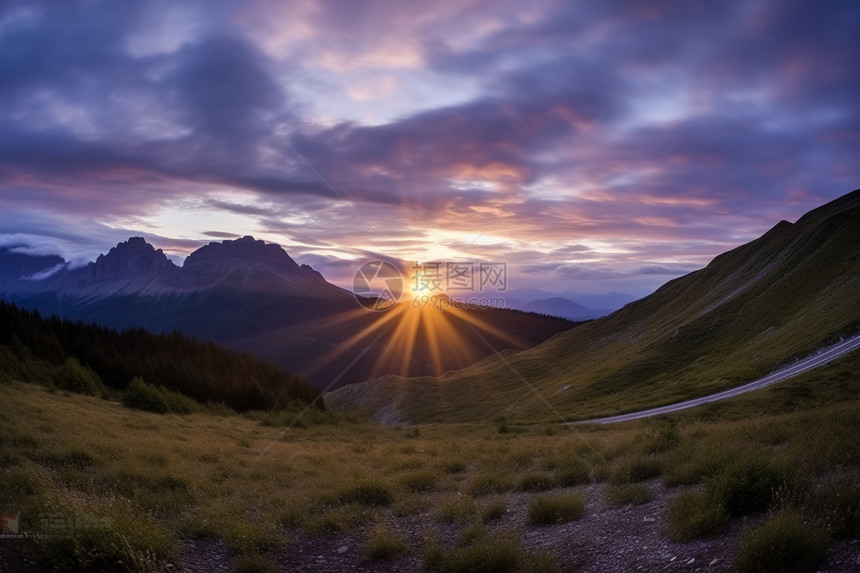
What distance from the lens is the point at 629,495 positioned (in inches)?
444

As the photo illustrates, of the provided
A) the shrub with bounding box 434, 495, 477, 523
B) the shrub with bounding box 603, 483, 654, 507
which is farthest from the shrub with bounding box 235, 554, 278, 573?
the shrub with bounding box 603, 483, 654, 507

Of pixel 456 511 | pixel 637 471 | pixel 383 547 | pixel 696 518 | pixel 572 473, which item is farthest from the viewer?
pixel 572 473

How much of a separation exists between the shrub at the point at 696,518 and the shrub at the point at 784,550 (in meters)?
1.15

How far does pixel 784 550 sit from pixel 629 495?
4234 millimetres

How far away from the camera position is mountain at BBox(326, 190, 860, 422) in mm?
58500

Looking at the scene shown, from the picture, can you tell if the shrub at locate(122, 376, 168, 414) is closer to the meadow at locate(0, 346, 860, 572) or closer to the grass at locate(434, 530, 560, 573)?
the meadow at locate(0, 346, 860, 572)

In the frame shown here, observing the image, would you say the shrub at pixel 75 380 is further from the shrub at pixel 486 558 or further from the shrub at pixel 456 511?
the shrub at pixel 486 558

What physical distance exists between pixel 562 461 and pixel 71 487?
44.6 ft

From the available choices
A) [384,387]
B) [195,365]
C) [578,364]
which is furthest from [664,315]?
[195,365]

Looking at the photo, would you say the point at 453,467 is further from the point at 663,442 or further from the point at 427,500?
the point at 663,442

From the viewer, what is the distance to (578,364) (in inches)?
4397

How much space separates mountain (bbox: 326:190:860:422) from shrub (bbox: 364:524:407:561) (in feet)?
155

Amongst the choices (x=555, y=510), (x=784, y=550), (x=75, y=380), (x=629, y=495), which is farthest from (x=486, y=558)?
(x=75, y=380)

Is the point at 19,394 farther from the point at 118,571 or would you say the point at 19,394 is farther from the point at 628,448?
the point at 628,448
